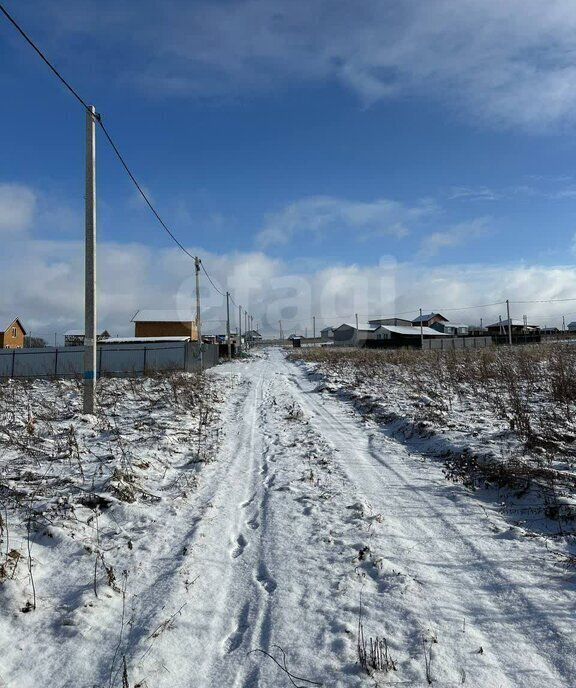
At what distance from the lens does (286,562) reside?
12.2 feet

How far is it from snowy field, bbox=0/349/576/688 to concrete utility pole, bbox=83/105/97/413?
7.57 ft

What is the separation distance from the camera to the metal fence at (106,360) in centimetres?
2498

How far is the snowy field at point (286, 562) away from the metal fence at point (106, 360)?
17888 mm

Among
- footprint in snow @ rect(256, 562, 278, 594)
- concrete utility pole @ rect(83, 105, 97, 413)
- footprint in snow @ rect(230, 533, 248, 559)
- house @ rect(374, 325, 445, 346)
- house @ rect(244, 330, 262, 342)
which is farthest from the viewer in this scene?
house @ rect(244, 330, 262, 342)

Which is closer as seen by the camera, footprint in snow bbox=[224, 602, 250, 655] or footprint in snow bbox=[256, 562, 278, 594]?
footprint in snow bbox=[224, 602, 250, 655]

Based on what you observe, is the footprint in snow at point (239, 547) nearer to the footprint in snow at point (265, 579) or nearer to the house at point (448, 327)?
the footprint in snow at point (265, 579)

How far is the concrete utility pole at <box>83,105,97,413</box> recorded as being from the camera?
33.6ft

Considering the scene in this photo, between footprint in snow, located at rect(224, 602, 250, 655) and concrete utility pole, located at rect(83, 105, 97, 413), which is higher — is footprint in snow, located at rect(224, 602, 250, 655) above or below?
below

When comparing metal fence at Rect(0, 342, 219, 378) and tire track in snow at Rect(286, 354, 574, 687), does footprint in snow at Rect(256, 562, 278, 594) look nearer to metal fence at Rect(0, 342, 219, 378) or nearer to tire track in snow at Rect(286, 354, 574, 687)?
tire track in snow at Rect(286, 354, 574, 687)

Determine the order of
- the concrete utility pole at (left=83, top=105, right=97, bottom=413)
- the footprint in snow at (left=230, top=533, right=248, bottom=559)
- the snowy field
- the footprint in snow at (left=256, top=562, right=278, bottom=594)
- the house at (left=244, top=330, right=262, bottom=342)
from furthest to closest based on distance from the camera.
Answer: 1. the house at (left=244, top=330, right=262, bottom=342)
2. the concrete utility pole at (left=83, top=105, right=97, bottom=413)
3. the footprint in snow at (left=230, top=533, right=248, bottom=559)
4. the footprint in snow at (left=256, top=562, right=278, bottom=594)
5. the snowy field

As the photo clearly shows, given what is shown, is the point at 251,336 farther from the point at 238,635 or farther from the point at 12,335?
the point at 238,635

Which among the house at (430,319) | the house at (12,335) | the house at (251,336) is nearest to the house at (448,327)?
the house at (430,319)

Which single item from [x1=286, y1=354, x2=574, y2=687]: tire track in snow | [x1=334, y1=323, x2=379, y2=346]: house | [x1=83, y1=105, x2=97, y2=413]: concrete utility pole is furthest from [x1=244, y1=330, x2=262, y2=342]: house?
[x1=286, y1=354, x2=574, y2=687]: tire track in snow

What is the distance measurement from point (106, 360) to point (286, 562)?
993 inches
